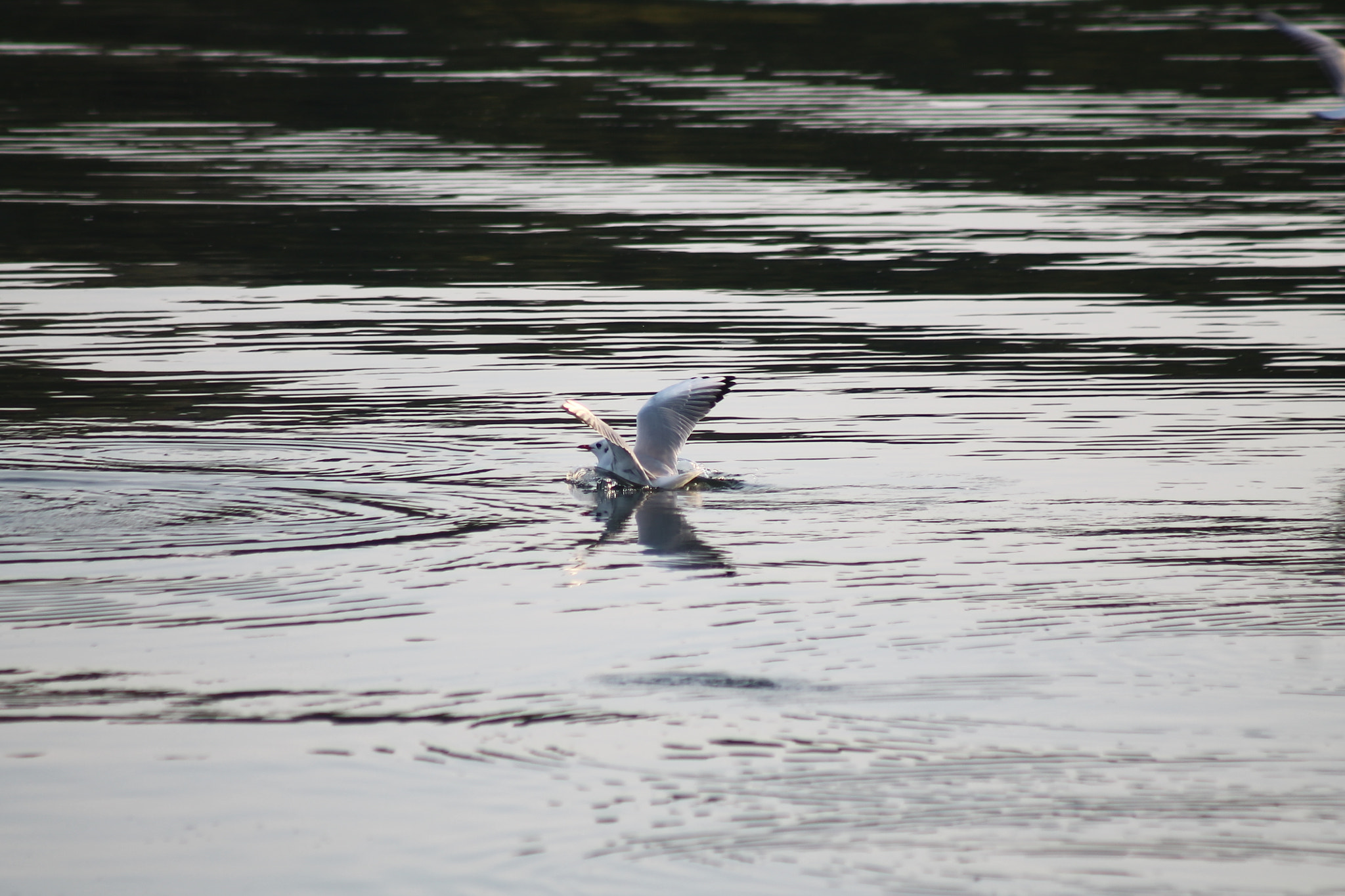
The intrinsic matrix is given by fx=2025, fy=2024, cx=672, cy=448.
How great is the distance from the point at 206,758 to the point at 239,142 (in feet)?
61.6

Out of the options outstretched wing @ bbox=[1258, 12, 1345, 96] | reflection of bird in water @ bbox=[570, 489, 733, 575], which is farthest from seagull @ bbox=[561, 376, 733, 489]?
outstretched wing @ bbox=[1258, 12, 1345, 96]

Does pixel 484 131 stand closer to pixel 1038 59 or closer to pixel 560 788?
pixel 1038 59

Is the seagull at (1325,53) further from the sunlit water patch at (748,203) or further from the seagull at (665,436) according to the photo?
the seagull at (665,436)

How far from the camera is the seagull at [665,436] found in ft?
35.1

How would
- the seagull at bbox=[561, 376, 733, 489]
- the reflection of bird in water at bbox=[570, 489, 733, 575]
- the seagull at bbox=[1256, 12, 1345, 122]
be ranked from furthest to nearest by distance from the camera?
the seagull at bbox=[1256, 12, 1345, 122], the seagull at bbox=[561, 376, 733, 489], the reflection of bird in water at bbox=[570, 489, 733, 575]

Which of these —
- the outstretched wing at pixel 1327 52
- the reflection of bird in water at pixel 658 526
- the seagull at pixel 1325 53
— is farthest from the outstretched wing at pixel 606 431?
the outstretched wing at pixel 1327 52

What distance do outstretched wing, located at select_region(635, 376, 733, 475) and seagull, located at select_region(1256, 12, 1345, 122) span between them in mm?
6784

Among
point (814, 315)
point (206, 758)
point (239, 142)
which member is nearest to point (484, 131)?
point (239, 142)

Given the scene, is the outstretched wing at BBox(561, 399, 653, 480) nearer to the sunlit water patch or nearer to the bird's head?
the bird's head

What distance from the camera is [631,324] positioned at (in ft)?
49.6

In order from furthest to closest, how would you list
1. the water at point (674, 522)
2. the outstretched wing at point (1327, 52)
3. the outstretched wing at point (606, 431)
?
the outstretched wing at point (1327, 52) → the outstretched wing at point (606, 431) → the water at point (674, 522)

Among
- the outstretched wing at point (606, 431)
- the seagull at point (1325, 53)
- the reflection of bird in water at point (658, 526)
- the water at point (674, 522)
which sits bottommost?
the reflection of bird in water at point (658, 526)

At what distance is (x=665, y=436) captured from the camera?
10.9m

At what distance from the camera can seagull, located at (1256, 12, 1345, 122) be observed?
15352 mm
